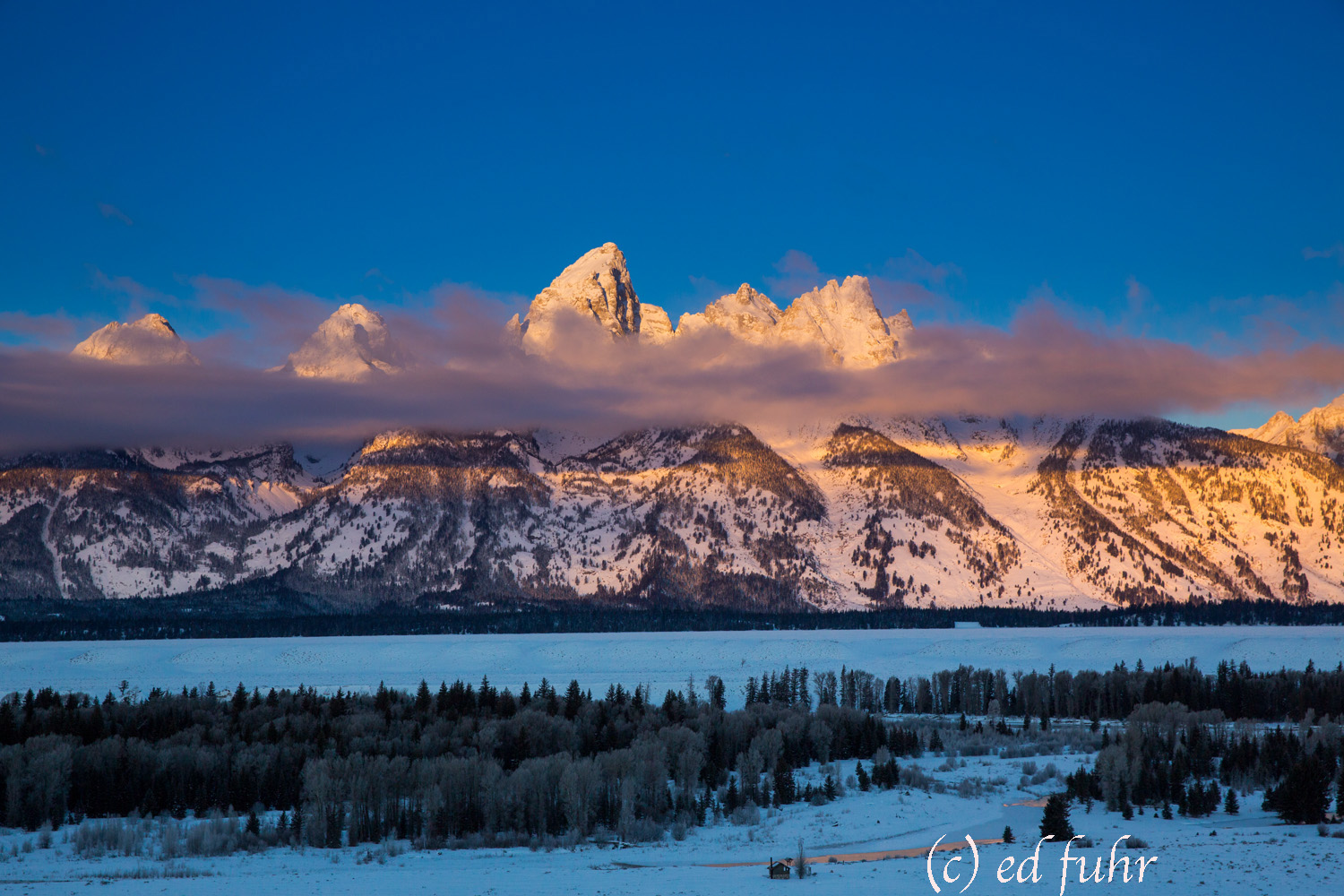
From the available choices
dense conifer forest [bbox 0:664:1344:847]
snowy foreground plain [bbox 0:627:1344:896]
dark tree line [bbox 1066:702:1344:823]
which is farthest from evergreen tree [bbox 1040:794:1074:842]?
dense conifer forest [bbox 0:664:1344:847]

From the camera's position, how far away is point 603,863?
51.1 meters

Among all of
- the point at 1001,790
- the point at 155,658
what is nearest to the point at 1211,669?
the point at 1001,790

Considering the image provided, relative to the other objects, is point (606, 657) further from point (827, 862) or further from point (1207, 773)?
point (827, 862)

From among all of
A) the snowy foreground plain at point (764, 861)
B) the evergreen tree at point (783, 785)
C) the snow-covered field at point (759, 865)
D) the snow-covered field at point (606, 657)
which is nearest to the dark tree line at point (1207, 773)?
the snow-covered field at point (759, 865)

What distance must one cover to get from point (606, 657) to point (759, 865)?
13061 centimetres

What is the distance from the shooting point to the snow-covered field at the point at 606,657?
15925 centimetres

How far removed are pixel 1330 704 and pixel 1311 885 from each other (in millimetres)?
92282

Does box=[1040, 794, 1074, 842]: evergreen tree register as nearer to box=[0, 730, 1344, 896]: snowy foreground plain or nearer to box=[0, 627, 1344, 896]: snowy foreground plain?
box=[0, 627, 1344, 896]: snowy foreground plain

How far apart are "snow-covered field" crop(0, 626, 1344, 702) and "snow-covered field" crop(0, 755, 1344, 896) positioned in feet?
282

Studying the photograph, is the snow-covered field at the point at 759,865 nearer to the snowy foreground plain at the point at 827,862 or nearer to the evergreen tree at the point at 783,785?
the snowy foreground plain at the point at 827,862

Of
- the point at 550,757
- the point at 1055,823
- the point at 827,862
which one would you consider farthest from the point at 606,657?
the point at 827,862

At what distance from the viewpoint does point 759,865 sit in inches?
1997

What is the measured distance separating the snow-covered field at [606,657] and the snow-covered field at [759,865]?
8606 cm

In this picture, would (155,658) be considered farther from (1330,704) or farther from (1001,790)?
(1330,704)
